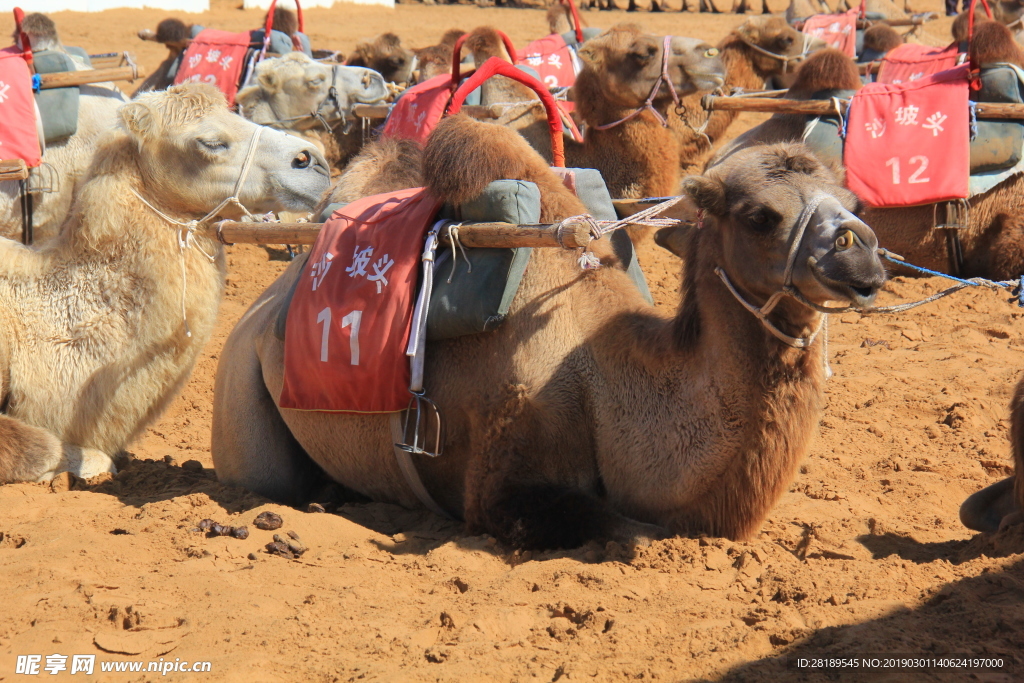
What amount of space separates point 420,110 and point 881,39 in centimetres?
777

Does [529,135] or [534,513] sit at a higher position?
[529,135]

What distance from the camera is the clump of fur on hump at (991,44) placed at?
22.1ft

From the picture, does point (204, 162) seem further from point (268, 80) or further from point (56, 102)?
point (268, 80)

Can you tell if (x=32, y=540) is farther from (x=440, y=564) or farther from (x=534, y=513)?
(x=534, y=513)

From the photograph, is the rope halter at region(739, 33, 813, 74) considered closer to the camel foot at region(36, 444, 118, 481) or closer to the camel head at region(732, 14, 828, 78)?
the camel head at region(732, 14, 828, 78)

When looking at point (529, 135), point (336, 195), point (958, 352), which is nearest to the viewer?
point (336, 195)

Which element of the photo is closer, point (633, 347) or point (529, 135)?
point (633, 347)

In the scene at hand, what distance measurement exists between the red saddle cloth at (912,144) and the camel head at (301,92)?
15.6ft

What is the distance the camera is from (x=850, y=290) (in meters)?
2.89

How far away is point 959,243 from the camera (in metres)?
6.84

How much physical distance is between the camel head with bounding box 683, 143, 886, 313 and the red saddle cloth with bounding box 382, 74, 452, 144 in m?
3.56

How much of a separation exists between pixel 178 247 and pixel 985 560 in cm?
354

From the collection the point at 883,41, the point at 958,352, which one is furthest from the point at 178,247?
the point at 883,41

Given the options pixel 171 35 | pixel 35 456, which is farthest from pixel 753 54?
pixel 35 456
